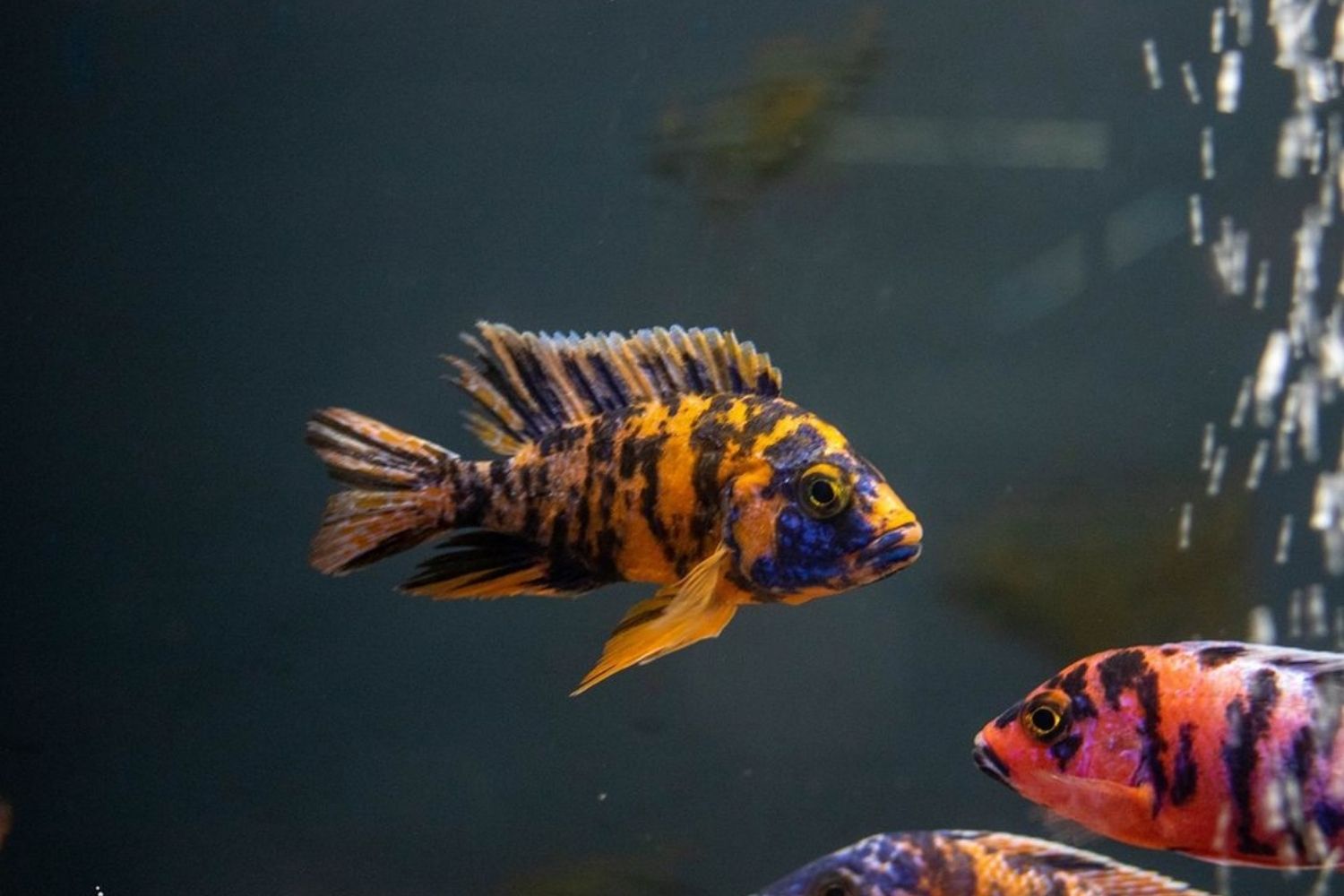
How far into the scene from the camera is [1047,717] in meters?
1.68

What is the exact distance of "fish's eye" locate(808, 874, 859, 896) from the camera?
69.1 inches

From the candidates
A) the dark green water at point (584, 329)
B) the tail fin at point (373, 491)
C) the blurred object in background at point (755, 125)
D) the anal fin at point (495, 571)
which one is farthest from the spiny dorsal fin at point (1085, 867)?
the blurred object in background at point (755, 125)

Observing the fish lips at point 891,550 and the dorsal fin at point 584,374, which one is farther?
the dorsal fin at point 584,374

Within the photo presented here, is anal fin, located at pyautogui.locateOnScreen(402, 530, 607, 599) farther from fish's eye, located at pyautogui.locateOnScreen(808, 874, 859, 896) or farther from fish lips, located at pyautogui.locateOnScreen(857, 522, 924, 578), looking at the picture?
fish's eye, located at pyautogui.locateOnScreen(808, 874, 859, 896)

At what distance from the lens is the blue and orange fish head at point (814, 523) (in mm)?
1645

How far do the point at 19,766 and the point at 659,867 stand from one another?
6.00 ft

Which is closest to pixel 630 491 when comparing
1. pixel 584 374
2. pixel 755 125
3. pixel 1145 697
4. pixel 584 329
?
pixel 584 374

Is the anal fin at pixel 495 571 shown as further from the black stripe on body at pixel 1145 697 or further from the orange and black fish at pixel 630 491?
the black stripe on body at pixel 1145 697

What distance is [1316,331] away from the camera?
9.76 feet

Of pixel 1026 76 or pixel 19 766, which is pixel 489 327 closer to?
pixel 1026 76

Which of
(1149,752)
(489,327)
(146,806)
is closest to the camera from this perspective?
(1149,752)

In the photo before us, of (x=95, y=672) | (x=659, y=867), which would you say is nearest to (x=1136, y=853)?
(x=659, y=867)

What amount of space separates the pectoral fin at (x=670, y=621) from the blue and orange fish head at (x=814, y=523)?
0.06 m

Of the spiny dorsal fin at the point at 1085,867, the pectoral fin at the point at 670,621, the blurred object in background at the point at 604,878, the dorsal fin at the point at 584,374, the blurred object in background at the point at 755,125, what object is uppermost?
the blurred object in background at the point at 755,125
